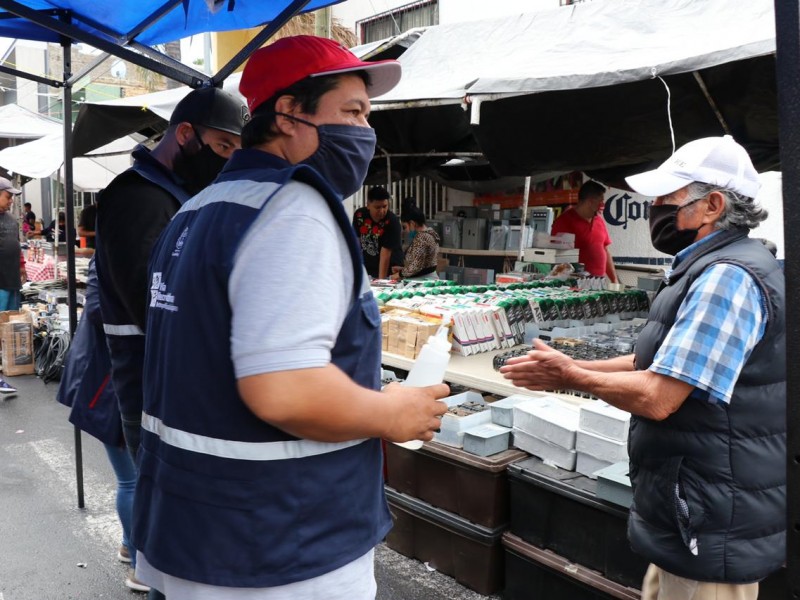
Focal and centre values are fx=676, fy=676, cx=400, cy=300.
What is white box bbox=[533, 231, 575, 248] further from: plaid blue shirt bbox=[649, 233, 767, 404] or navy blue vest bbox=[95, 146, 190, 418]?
plaid blue shirt bbox=[649, 233, 767, 404]

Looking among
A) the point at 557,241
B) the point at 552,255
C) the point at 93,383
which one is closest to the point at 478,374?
the point at 93,383

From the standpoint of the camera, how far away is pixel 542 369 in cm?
219

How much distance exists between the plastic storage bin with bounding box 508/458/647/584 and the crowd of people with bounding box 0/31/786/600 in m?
0.57

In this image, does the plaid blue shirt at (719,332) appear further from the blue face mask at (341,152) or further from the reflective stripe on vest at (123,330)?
the reflective stripe on vest at (123,330)

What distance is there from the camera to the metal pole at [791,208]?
1.02 meters

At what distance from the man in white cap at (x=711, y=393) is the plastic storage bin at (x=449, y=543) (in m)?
1.35

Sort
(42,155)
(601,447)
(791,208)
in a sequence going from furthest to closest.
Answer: (42,155) → (601,447) → (791,208)

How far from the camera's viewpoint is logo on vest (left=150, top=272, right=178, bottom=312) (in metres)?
1.39

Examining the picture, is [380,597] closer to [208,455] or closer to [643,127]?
[208,455]

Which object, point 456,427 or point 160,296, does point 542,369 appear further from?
point 456,427

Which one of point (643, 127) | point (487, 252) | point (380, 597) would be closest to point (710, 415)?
point (380, 597)

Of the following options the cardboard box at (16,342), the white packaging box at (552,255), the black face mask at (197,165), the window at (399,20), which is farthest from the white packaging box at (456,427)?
the window at (399,20)

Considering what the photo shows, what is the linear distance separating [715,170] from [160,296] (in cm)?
164

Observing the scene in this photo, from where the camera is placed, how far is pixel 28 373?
8406mm
